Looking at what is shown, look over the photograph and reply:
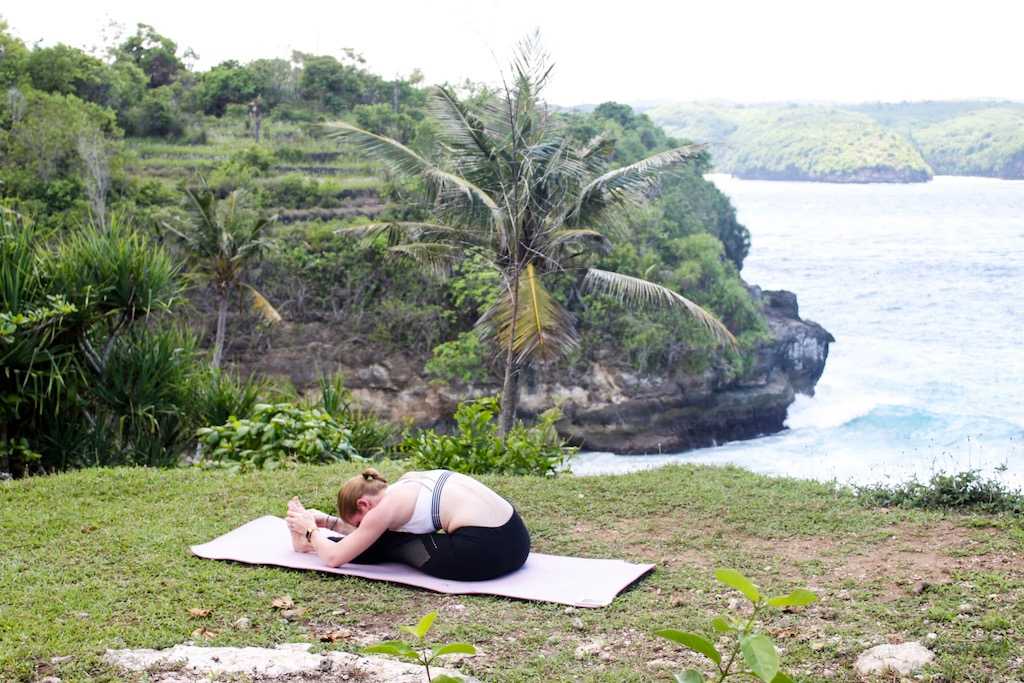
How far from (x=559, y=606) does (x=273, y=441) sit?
3.54 meters

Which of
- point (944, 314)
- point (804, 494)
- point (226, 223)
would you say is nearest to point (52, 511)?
point (804, 494)

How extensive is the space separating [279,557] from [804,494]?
306cm

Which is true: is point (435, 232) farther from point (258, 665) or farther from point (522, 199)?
point (258, 665)

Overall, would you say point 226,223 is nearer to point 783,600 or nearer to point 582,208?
point 582,208

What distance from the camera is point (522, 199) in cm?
1298

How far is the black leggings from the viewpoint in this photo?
4.25 m

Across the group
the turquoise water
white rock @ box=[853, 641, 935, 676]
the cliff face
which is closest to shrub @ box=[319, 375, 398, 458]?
white rock @ box=[853, 641, 935, 676]

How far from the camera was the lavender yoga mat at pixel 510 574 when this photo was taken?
13.6 ft

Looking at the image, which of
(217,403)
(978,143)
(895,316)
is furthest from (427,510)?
(978,143)

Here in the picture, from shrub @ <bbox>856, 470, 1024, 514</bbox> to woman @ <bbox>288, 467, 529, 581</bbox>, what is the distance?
239 centimetres

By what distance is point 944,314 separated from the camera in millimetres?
49781

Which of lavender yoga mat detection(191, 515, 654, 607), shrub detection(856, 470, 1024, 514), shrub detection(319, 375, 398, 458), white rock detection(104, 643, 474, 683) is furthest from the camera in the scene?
shrub detection(319, 375, 398, 458)

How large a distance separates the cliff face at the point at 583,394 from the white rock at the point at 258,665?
77.1 ft

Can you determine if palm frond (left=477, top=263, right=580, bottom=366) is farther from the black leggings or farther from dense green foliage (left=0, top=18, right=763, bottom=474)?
the black leggings
